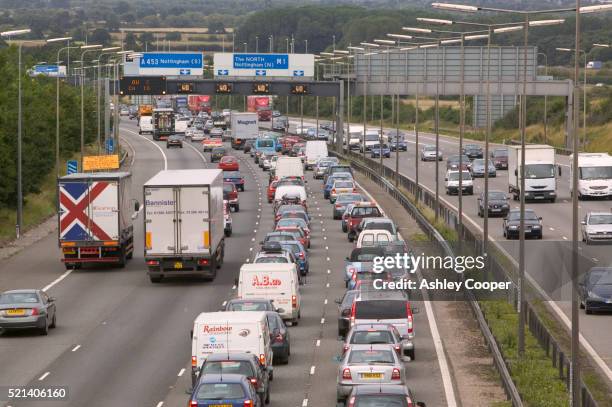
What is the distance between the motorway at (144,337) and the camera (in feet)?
107

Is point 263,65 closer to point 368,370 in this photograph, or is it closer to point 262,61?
point 262,61

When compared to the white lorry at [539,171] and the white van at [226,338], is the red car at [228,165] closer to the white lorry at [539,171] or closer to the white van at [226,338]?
the white lorry at [539,171]

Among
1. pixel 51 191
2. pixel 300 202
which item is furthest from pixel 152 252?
pixel 51 191

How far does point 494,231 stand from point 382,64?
184 ft

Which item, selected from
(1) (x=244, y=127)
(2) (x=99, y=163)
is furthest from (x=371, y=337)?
(1) (x=244, y=127)

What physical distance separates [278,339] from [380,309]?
3.04 m

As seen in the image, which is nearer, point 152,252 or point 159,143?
point 152,252

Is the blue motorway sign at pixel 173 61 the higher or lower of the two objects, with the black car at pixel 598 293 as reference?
higher

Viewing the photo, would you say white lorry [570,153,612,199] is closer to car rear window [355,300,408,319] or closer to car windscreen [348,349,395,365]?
car rear window [355,300,408,319]

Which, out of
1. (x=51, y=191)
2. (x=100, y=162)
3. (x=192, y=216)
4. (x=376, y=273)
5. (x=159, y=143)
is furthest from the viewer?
(x=159, y=143)

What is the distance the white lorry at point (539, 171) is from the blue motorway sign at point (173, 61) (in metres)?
47.5

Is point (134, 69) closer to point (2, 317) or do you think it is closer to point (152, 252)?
point (152, 252)

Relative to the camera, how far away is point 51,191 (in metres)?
90.5

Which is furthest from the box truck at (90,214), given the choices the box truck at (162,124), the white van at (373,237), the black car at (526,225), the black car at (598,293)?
the box truck at (162,124)
